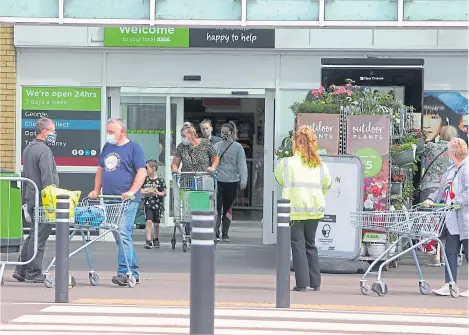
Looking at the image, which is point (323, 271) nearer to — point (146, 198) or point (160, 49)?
point (146, 198)

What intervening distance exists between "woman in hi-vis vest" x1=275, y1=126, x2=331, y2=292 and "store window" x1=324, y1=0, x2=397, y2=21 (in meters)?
1.88

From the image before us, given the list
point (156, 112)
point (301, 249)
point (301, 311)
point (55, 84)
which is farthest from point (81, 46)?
point (301, 311)

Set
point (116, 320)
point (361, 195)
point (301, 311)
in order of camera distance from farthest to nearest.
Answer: point (361, 195)
point (301, 311)
point (116, 320)

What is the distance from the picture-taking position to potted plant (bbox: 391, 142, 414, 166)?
13.8 m

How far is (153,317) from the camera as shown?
9.53 m

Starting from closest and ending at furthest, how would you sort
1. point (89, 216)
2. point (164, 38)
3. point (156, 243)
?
point (89, 216)
point (156, 243)
point (164, 38)

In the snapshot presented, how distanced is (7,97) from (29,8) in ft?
16.7

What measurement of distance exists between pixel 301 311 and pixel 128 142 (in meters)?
3.07

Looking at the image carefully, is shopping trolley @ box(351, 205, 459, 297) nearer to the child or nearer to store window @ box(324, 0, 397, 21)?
store window @ box(324, 0, 397, 21)

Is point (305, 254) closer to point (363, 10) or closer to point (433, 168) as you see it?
point (363, 10)

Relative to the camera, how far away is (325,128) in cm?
1373

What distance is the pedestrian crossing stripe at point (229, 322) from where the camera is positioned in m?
8.86

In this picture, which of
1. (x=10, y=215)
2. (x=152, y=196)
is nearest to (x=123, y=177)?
(x=10, y=215)

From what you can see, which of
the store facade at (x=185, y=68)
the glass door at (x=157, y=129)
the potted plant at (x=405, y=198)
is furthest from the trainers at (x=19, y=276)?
the glass door at (x=157, y=129)
